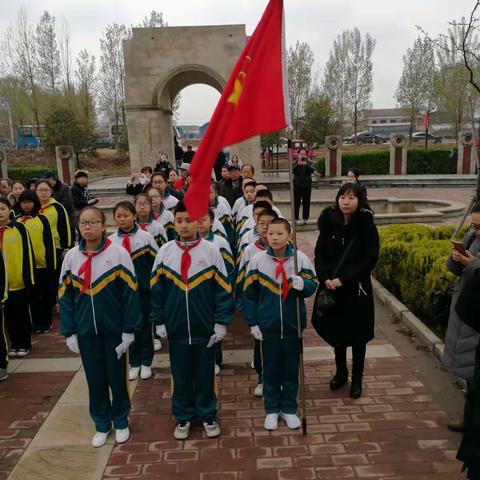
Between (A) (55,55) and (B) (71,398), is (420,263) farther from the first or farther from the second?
(A) (55,55)

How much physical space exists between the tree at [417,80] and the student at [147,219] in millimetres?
40416

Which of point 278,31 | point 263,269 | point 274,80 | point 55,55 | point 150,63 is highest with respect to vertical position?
point 55,55

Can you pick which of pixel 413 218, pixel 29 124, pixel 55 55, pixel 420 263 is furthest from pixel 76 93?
pixel 420 263

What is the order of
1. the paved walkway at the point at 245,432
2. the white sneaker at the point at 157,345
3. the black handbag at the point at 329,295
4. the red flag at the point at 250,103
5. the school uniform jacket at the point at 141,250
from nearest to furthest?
1. the red flag at the point at 250,103
2. the paved walkway at the point at 245,432
3. the black handbag at the point at 329,295
4. the school uniform jacket at the point at 141,250
5. the white sneaker at the point at 157,345

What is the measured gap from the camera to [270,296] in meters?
4.05

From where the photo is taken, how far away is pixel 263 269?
409 centimetres

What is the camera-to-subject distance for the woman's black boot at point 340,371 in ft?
15.6

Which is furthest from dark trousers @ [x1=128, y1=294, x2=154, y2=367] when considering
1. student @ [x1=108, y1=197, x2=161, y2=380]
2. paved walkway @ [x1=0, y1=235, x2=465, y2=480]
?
paved walkway @ [x1=0, y1=235, x2=465, y2=480]

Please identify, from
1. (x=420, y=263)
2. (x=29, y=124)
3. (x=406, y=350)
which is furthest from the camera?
(x=29, y=124)

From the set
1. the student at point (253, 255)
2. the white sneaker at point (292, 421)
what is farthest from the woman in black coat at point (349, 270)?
the white sneaker at point (292, 421)

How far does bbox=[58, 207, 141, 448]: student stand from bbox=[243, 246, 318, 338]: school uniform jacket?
3.02 feet

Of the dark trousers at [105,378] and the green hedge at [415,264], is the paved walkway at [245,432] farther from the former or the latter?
the green hedge at [415,264]

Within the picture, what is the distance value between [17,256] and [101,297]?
2102mm

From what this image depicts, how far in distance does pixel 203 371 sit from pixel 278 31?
8.67 feet
